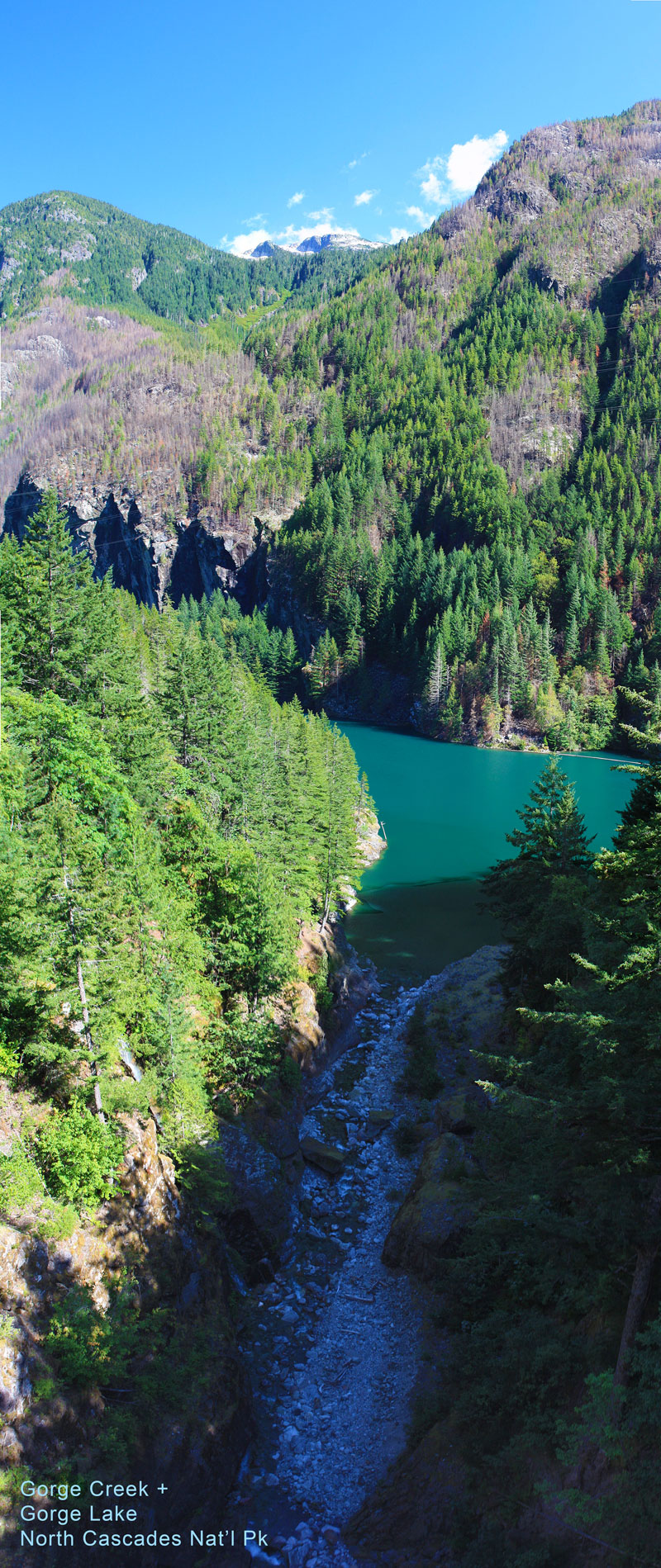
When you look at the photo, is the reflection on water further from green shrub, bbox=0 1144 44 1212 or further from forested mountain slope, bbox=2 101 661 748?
forested mountain slope, bbox=2 101 661 748

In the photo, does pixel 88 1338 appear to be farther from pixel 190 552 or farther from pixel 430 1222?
pixel 190 552

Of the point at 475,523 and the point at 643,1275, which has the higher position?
the point at 475,523

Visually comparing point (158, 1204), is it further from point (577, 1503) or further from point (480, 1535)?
point (577, 1503)

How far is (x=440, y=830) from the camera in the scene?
2665 inches

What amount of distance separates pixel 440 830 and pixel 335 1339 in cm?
5146

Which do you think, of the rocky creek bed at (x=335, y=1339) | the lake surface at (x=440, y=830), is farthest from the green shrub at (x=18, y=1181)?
the lake surface at (x=440, y=830)

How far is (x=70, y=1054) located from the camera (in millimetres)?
13805

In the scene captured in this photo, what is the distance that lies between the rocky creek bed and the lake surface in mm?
11680

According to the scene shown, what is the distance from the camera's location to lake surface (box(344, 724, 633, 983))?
4528 centimetres

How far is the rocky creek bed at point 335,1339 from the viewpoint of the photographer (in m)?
14.2

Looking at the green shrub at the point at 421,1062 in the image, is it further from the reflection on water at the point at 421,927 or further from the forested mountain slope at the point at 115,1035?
the reflection on water at the point at 421,927

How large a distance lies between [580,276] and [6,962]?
247m

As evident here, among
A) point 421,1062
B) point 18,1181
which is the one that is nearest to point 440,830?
point 421,1062

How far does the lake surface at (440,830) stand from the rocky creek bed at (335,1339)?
11680 millimetres
